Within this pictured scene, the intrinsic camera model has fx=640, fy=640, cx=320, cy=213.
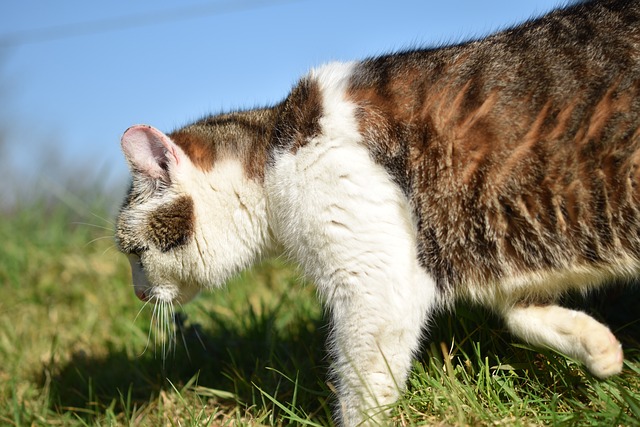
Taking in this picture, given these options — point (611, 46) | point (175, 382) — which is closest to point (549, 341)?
point (611, 46)

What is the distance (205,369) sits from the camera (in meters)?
3.29

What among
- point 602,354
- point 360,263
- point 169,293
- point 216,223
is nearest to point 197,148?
point 216,223

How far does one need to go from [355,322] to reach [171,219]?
0.92m

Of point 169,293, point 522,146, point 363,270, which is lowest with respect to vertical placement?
point 169,293

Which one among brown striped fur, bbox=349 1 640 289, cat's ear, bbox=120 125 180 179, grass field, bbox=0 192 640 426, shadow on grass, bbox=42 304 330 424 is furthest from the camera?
shadow on grass, bbox=42 304 330 424

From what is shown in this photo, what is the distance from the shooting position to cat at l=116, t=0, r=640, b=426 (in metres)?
2.19

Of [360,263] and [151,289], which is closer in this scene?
[360,263]

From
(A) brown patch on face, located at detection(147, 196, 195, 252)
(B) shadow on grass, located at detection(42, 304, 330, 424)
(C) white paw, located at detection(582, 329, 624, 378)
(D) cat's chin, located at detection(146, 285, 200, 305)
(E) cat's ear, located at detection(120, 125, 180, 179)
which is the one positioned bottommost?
(B) shadow on grass, located at detection(42, 304, 330, 424)

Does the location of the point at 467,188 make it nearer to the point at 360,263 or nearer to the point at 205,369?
the point at 360,263

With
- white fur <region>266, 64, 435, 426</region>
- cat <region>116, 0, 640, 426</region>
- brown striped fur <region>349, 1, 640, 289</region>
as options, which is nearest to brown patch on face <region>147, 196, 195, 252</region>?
cat <region>116, 0, 640, 426</region>

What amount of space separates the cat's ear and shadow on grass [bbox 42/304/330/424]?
2.95 ft

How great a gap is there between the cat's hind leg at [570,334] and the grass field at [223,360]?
2.5 inches

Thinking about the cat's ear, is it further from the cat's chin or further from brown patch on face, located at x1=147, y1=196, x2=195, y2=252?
the cat's chin

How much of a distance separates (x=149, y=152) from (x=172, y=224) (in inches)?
12.3
